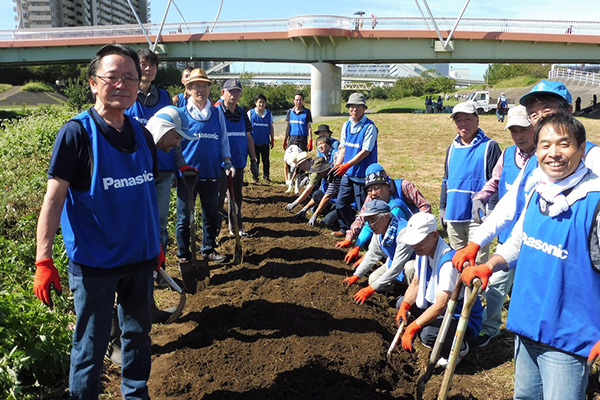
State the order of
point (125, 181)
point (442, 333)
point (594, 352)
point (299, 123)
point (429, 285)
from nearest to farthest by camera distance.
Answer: point (594, 352) < point (125, 181) < point (442, 333) < point (429, 285) < point (299, 123)

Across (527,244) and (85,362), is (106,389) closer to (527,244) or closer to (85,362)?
(85,362)

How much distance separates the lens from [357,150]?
6344 mm

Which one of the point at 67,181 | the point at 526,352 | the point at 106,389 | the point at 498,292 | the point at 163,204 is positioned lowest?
the point at 106,389

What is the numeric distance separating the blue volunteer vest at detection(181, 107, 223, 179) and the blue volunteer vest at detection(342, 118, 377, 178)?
1948mm

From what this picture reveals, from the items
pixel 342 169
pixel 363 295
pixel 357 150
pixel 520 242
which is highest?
pixel 357 150

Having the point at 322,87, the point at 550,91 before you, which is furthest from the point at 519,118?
the point at 322,87

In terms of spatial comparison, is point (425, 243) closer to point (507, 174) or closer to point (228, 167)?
point (507, 174)

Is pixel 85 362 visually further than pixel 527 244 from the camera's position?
Yes

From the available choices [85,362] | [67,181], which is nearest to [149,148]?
[67,181]

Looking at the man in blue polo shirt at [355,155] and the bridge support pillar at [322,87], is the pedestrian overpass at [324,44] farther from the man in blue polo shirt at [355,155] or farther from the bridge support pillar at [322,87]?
the man in blue polo shirt at [355,155]

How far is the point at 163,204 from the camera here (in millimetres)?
4906

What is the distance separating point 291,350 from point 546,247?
2.15 m

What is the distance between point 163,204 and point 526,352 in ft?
A: 12.0

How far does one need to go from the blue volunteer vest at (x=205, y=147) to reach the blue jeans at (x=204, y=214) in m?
0.15
